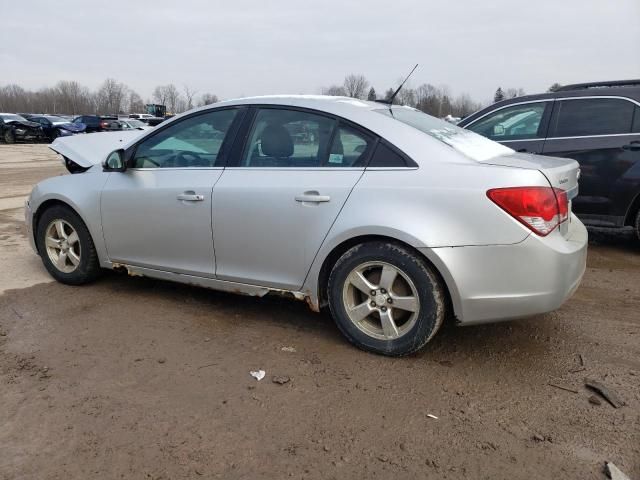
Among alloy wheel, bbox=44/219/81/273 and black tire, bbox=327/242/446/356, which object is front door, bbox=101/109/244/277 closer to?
alloy wheel, bbox=44/219/81/273

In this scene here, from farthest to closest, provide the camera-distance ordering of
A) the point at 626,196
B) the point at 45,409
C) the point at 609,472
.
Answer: the point at 626,196, the point at 45,409, the point at 609,472

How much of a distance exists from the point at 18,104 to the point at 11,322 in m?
110

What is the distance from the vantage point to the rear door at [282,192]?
3.33 metres

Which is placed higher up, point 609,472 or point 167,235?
point 167,235

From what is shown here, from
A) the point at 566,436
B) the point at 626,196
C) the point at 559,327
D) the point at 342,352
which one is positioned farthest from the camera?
the point at 626,196

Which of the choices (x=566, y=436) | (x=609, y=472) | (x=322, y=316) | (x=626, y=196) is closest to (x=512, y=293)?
(x=566, y=436)

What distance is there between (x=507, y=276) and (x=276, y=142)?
1.73 m

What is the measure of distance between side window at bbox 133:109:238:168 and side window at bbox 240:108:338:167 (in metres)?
0.25

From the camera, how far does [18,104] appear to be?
97375mm

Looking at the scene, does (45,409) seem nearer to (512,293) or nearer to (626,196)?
(512,293)

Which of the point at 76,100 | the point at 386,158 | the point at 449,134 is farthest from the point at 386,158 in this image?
the point at 76,100

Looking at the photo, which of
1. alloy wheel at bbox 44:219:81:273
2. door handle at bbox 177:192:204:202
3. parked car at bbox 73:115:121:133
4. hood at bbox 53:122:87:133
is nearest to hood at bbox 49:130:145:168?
alloy wheel at bbox 44:219:81:273

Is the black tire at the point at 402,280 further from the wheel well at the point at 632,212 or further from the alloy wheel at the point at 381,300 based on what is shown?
the wheel well at the point at 632,212

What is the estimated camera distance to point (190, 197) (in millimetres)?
3779
